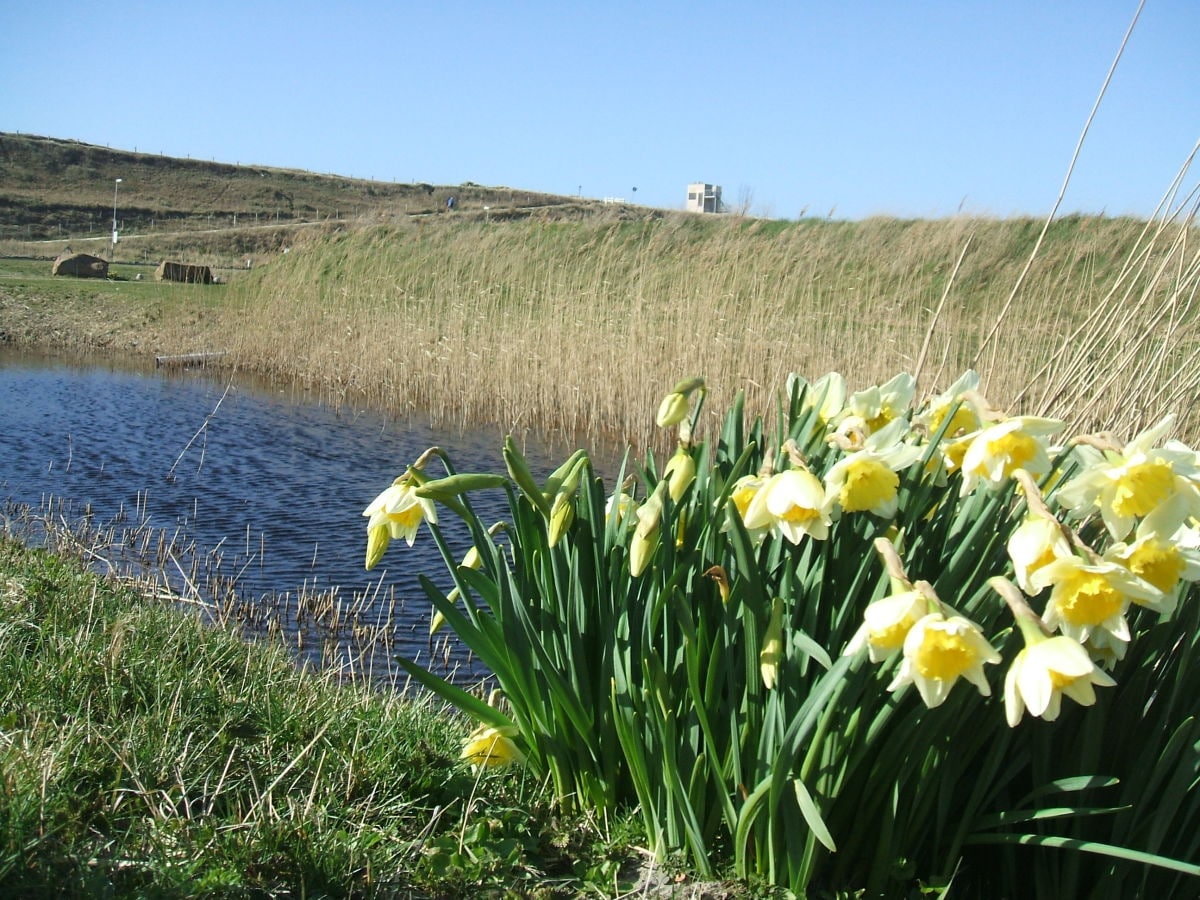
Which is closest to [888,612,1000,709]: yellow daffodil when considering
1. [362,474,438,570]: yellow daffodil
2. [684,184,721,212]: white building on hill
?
[362,474,438,570]: yellow daffodil

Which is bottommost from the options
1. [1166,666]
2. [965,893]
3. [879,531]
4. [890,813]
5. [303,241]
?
[965,893]

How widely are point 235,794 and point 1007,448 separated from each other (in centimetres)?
154

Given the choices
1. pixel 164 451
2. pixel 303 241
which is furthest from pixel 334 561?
pixel 303 241

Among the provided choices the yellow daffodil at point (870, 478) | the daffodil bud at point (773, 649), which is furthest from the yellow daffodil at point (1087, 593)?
the daffodil bud at point (773, 649)

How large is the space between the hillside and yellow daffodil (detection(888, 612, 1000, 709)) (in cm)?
3838

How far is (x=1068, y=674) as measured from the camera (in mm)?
1391

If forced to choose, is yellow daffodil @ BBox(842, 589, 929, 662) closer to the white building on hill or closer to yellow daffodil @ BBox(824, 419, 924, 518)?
yellow daffodil @ BBox(824, 419, 924, 518)

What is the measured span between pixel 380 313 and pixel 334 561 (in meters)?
7.76

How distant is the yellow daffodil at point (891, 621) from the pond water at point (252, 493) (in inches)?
94.3

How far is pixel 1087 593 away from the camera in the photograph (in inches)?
57.6

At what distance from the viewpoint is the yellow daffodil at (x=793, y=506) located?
63.5 inches

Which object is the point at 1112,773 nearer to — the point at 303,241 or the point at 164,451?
the point at 164,451

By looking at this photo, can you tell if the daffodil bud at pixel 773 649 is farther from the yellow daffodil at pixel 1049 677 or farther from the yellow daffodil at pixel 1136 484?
the yellow daffodil at pixel 1136 484

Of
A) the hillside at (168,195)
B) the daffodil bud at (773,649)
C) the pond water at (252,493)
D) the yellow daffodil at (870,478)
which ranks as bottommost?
the pond water at (252,493)
